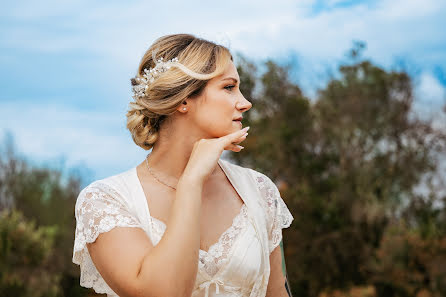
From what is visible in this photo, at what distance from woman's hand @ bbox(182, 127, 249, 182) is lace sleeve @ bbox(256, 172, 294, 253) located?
20.0 inches

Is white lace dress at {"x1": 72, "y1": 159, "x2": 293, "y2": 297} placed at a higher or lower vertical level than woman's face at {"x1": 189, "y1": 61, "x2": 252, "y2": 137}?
lower

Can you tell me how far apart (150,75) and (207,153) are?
0.60m

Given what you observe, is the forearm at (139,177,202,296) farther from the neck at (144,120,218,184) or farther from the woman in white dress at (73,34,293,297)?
the neck at (144,120,218,184)

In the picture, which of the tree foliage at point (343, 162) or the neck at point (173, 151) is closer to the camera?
the neck at point (173, 151)

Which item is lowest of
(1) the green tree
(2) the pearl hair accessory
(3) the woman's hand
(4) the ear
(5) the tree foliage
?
(1) the green tree

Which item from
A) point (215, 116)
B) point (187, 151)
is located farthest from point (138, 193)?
point (215, 116)

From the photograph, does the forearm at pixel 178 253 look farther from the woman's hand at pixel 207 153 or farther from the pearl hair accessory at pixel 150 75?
the pearl hair accessory at pixel 150 75

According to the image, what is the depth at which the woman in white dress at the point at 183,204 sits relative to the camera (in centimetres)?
244

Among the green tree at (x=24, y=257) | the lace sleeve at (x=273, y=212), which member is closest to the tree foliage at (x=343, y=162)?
the green tree at (x=24, y=257)

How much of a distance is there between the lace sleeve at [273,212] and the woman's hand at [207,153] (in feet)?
1.67

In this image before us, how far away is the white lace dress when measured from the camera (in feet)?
8.75

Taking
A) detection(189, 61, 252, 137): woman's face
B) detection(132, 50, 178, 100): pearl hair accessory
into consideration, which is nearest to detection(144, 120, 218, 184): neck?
detection(189, 61, 252, 137): woman's face

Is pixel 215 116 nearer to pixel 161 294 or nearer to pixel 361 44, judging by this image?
pixel 161 294

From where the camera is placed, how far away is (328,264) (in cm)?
1723
